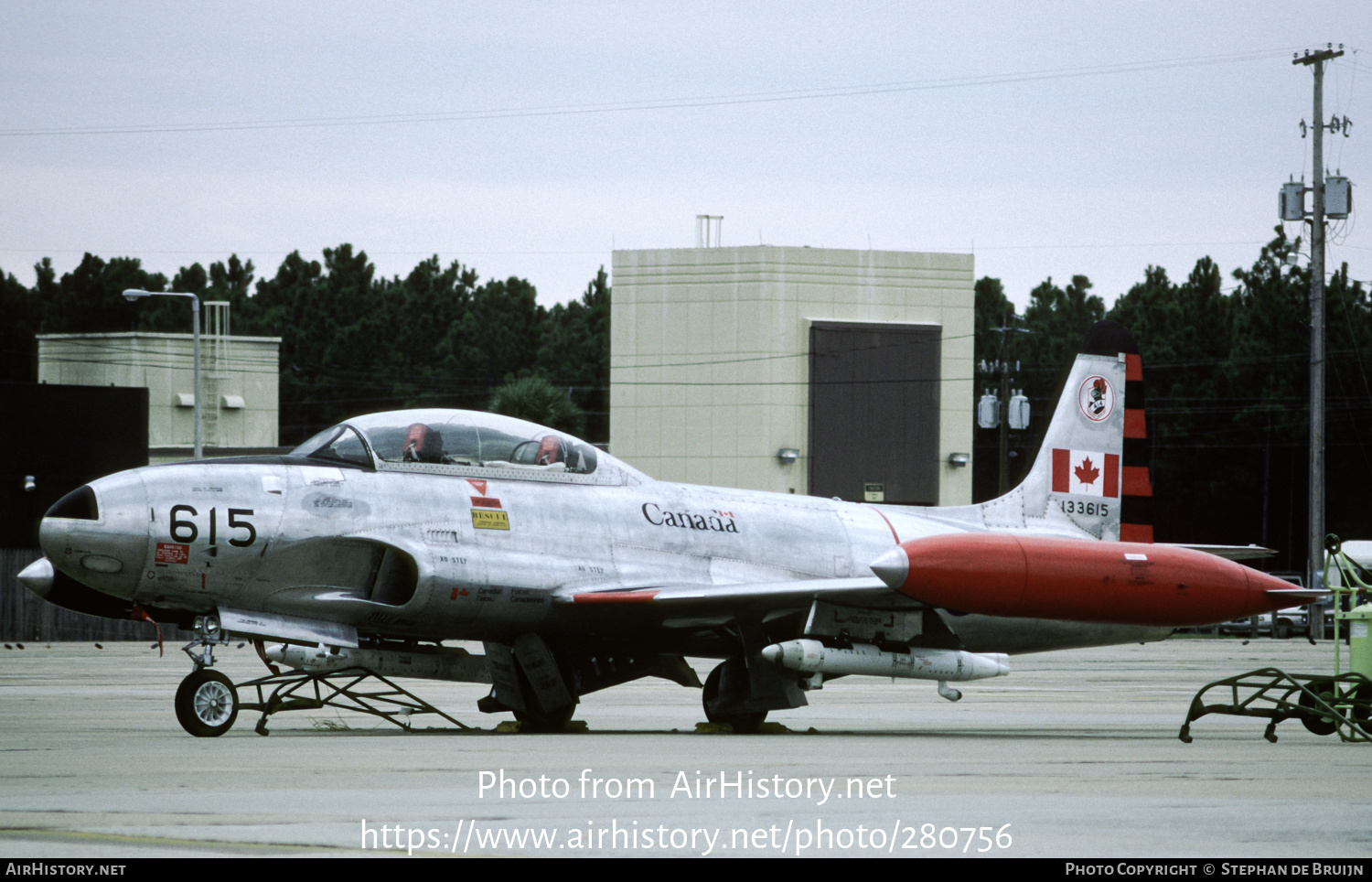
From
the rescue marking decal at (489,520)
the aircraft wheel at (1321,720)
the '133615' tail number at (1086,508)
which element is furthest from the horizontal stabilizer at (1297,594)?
the rescue marking decal at (489,520)

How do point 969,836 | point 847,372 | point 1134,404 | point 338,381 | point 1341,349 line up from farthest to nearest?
point 338,381 < point 1341,349 < point 847,372 < point 1134,404 < point 969,836

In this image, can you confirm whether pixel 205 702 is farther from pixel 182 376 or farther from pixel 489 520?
pixel 182 376

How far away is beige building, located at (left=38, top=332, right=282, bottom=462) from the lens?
66750 millimetres

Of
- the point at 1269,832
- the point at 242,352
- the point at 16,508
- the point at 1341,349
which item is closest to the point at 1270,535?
the point at 1341,349

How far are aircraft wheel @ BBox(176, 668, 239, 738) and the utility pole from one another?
125 feet

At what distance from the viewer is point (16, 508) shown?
46.1 m

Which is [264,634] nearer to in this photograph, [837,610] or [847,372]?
[837,610]

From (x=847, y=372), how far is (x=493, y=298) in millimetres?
53983

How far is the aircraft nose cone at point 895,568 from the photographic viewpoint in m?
14.4

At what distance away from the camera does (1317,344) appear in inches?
1934

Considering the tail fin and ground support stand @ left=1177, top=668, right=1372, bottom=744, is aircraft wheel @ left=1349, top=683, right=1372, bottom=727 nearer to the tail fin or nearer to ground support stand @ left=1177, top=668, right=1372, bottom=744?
→ ground support stand @ left=1177, top=668, right=1372, bottom=744

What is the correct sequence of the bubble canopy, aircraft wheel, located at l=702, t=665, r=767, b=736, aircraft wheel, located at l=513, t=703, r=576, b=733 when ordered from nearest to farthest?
the bubble canopy → aircraft wheel, located at l=513, t=703, r=576, b=733 → aircraft wheel, located at l=702, t=665, r=767, b=736

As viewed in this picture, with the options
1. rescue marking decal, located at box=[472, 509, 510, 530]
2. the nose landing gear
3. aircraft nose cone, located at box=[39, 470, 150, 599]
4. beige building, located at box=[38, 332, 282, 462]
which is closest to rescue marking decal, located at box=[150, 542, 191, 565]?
aircraft nose cone, located at box=[39, 470, 150, 599]

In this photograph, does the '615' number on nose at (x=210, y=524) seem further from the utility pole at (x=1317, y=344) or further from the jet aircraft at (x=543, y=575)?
the utility pole at (x=1317, y=344)
